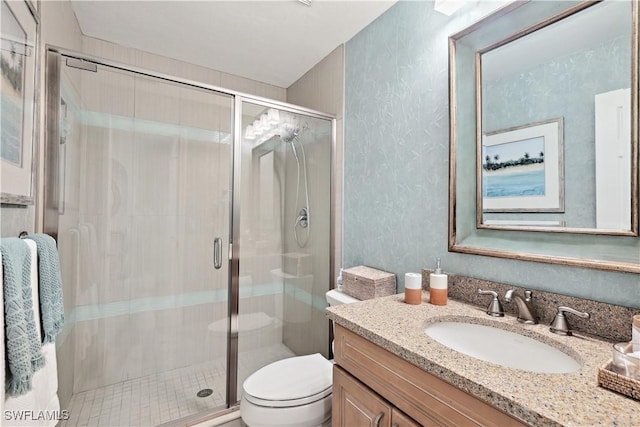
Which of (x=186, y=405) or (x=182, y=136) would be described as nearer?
(x=186, y=405)

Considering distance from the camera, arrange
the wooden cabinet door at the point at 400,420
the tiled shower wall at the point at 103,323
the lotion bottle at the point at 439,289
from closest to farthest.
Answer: the wooden cabinet door at the point at 400,420, the lotion bottle at the point at 439,289, the tiled shower wall at the point at 103,323

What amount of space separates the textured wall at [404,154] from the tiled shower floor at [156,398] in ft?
3.57

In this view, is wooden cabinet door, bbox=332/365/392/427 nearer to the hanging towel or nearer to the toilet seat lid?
the toilet seat lid

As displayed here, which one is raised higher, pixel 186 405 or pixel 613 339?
pixel 613 339

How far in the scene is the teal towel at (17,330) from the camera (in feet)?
2.29

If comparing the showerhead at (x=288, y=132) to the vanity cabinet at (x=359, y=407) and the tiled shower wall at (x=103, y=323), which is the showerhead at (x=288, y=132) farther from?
the vanity cabinet at (x=359, y=407)

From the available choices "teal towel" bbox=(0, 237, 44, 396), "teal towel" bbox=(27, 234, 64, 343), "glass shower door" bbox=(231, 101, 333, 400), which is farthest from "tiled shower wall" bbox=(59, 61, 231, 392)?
"teal towel" bbox=(0, 237, 44, 396)

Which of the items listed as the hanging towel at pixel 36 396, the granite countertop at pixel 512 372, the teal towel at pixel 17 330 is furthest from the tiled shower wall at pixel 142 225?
the granite countertop at pixel 512 372

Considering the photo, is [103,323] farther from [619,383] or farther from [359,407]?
[619,383]

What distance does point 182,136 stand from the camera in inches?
73.5

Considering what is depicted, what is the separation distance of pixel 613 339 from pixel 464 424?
57cm

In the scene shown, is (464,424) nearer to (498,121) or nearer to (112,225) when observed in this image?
(498,121)

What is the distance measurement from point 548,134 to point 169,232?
1.93m

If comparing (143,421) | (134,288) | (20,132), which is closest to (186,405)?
(143,421)
